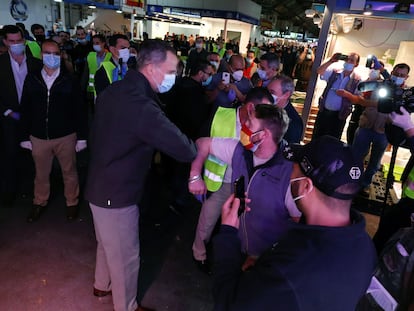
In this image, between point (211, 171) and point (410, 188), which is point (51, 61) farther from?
point (410, 188)

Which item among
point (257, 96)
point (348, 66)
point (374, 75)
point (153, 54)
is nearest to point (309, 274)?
point (153, 54)

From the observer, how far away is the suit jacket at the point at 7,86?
3400 mm

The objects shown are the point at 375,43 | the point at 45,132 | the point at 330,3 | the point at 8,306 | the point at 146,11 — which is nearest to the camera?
the point at 8,306

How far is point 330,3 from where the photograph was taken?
5.45 metres

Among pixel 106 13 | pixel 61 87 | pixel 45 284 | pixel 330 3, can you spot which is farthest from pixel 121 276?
pixel 106 13

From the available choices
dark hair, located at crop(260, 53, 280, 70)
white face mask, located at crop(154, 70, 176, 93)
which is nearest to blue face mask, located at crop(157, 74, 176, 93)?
white face mask, located at crop(154, 70, 176, 93)

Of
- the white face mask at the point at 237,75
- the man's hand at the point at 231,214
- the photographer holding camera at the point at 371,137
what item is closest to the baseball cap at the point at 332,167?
the man's hand at the point at 231,214

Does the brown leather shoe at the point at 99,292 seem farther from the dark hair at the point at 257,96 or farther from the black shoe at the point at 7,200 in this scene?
the dark hair at the point at 257,96

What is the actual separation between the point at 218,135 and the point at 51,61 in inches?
75.6

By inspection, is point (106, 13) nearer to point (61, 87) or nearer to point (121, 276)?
point (61, 87)

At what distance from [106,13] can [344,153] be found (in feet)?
86.0

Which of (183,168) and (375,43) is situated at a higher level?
(375,43)

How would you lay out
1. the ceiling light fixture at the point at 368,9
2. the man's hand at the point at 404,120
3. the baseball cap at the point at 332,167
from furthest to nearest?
the ceiling light fixture at the point at 368,9, the man's hand at the point at 404,120, the baseball cap at the point at 332,167

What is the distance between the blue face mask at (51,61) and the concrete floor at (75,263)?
165 centimetres
